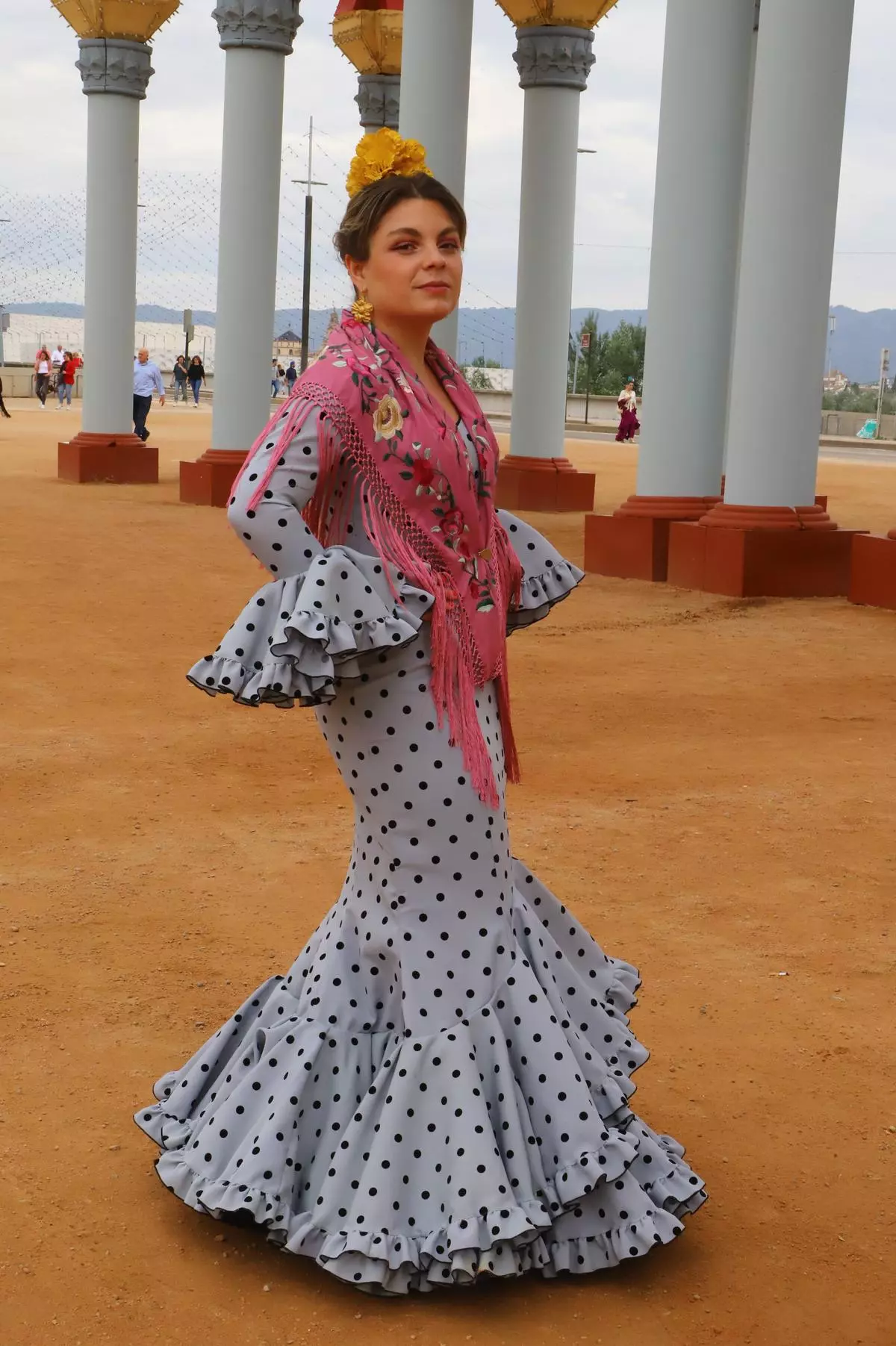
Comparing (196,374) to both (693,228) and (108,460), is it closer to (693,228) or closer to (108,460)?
(108,460)

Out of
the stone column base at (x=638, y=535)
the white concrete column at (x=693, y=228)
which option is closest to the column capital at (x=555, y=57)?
the white concrete column at (x=693, y=228)

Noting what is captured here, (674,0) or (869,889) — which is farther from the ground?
(674,0)

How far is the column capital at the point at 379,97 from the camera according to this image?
25.4 meters

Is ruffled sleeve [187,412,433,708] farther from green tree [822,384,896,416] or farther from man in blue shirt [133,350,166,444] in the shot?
green tree [822,384,896,416]

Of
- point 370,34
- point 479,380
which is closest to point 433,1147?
point 370,34

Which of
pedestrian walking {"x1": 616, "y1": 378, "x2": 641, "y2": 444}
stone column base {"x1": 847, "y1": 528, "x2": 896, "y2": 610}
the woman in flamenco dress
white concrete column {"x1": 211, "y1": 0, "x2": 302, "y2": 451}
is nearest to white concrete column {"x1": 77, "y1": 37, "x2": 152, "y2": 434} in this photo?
white concrete column {"x1": 211, "y1": 0, "x2": 302, "y2": 451}

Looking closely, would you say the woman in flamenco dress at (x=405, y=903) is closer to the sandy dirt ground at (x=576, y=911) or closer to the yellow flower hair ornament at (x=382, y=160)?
the yellow flower hair ornament at (x=382, y=160)

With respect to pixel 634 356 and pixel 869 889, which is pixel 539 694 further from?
pixel 634 356

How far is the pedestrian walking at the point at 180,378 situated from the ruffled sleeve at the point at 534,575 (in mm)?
54393

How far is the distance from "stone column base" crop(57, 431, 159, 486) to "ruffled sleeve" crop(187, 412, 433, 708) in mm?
20097

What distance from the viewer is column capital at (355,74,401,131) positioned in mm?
25391

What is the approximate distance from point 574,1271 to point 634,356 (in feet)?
288

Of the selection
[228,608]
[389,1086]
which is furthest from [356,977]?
[228,608]

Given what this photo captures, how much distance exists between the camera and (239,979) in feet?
16.1
